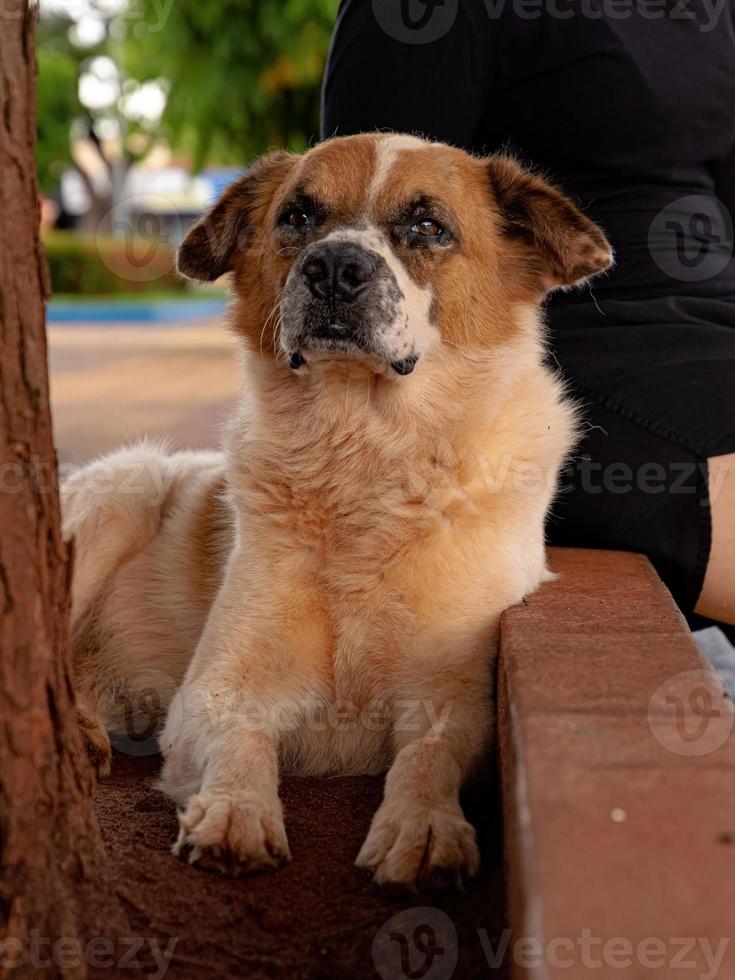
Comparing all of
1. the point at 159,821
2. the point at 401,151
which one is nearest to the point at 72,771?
the point at 159,821

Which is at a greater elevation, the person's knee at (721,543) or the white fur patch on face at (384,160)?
the white fur patch on face at (384,160)

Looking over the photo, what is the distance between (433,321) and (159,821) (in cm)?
131

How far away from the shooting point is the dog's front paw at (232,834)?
196 cm

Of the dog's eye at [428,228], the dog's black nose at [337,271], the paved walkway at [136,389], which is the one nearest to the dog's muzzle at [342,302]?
the dog's black nose at [337,271]

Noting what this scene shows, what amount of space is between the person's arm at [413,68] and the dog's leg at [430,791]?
161 centimetres

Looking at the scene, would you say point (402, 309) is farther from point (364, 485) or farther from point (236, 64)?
point (236, 64)

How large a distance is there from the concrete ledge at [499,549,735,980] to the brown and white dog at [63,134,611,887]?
1.23 ft

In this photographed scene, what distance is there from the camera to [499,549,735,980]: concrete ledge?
1.32 meters

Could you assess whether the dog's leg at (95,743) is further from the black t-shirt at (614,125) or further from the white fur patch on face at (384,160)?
the black t-shirt at (614,125)

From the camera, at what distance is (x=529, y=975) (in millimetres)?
1409

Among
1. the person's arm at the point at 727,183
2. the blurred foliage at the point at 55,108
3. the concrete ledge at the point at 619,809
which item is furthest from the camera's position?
the blurred foliage at the point at 55,108

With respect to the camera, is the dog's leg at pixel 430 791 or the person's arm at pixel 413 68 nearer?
the dog's leg at pixel 430 791

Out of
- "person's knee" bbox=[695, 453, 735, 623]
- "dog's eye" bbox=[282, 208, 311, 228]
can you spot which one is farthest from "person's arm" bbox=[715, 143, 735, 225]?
"dog's eye" bbox=[282, 208, 311, 228]

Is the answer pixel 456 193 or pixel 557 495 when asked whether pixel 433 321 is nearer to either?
pixel 456 193
